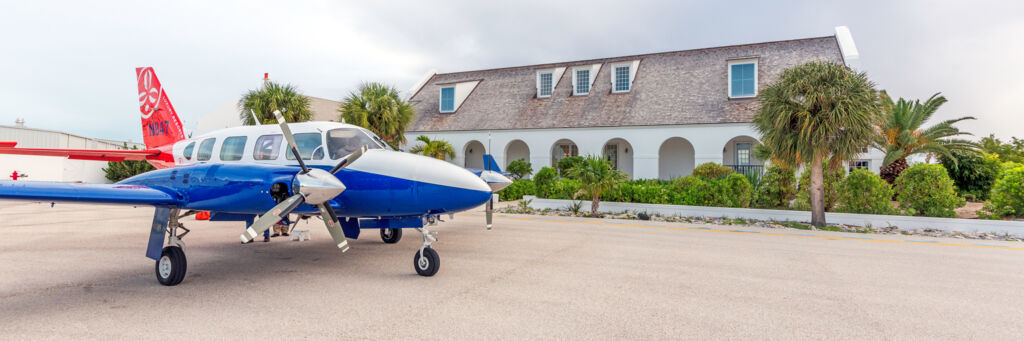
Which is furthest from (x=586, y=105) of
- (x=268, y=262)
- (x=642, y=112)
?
(x=268, y=262)

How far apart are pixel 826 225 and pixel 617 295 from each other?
1062 centimetres

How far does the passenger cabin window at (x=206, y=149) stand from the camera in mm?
8188

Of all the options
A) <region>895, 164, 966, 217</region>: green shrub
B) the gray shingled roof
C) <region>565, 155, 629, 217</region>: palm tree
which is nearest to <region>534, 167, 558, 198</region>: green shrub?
<region>565, 155, 629, 217</region>: palm tree

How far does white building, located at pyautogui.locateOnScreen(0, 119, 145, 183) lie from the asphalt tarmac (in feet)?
81.3

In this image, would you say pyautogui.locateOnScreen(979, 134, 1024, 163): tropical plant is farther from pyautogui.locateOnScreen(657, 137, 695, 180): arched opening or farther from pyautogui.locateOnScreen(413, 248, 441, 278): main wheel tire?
pyautogui.locateOnScreen(413, 248, 441, 278): main wheel tire

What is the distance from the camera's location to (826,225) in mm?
13242

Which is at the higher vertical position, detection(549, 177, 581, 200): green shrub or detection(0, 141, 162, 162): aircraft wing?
detection(0, 141, 162, 162): aircraft wing

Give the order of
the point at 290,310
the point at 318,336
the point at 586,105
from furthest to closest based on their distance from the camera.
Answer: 1. the point at 586,105
2. the point at 290,310
3. the point at 318,336

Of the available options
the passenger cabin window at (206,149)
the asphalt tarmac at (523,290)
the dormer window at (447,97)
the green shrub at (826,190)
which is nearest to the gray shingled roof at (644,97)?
the dormer window at (447,97)

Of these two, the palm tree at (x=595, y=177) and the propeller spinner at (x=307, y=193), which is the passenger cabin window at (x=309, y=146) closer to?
the propeller spinner at (x=307, y=193)

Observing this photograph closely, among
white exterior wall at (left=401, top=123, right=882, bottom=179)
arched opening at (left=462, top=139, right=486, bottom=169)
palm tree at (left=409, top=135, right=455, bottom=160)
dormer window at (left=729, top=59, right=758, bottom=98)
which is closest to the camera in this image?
white exterior wall at (left=401, top=123, right=882, bottom=179)

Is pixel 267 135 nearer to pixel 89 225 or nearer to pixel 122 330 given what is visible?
pixel 122 330

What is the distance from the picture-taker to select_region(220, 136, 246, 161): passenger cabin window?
7.71 meters

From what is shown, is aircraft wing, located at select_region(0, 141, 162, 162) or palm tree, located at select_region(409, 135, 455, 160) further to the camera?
palm tree, located at select_region(409, 135, 455, 160)
